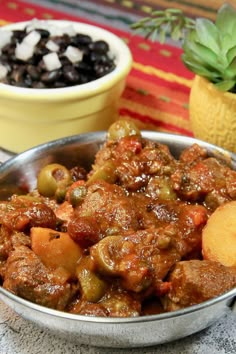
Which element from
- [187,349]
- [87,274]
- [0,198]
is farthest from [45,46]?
[187,349]

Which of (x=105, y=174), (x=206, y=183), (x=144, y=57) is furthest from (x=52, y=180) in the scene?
(x=144, y=57)

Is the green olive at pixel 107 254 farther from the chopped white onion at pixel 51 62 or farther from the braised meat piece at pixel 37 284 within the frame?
the chopped white onion at pixel 51 62

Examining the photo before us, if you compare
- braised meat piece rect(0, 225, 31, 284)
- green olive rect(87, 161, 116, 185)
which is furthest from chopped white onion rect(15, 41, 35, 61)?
braised meat piece rect(0, 225, 31, 284)

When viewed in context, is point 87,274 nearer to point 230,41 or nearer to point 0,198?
point 0,198

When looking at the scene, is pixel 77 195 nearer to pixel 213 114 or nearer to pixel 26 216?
pixel 26 216

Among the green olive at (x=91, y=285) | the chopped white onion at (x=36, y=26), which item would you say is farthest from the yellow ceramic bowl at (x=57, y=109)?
the green olive at (x=91, y=285)
